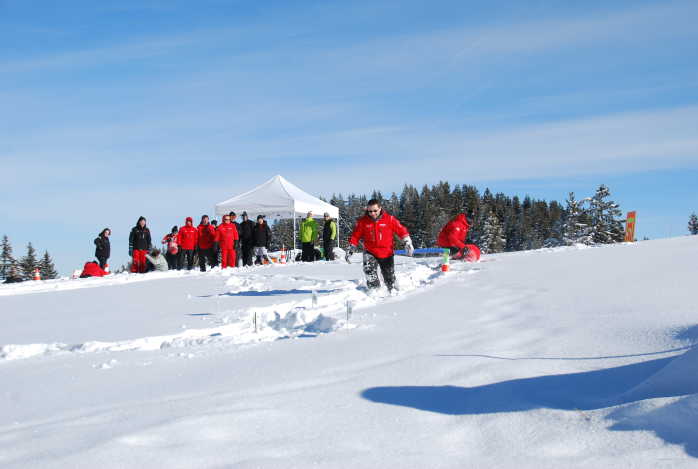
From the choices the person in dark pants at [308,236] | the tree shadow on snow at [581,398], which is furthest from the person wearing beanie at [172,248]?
the tree shadow on snow at [581,398]

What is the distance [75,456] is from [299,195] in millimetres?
18285

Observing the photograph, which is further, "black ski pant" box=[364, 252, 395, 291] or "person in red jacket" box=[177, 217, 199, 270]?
"person in red jacket" box=[177, 217, 199, 270]

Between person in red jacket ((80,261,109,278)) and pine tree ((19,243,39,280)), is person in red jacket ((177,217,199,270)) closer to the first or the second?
person in red jacket ((80,261,109,278))

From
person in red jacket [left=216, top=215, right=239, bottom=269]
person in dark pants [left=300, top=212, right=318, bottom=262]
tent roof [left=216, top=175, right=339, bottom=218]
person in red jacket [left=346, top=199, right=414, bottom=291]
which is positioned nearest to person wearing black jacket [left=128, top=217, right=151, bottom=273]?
person in red jacket [left=216, top=215, right=239, bottom=269]

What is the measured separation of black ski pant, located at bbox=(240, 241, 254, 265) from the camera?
58.0ft

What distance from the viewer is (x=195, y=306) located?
8266mm

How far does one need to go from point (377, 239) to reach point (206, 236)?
30.7ft

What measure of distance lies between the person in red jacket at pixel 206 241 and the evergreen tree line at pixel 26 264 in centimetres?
4488

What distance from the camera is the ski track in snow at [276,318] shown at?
544 cm

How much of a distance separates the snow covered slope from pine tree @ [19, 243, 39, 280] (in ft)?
201

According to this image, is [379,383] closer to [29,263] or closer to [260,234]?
[260,234]

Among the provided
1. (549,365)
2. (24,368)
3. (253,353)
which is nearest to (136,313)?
(24,368)

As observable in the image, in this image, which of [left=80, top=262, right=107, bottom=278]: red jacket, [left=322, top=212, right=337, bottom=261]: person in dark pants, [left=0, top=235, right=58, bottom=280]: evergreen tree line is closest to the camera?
[left=80, top=262, right=107, bottom=278]: red jacket

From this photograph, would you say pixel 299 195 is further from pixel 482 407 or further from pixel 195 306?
pixel 482 407
